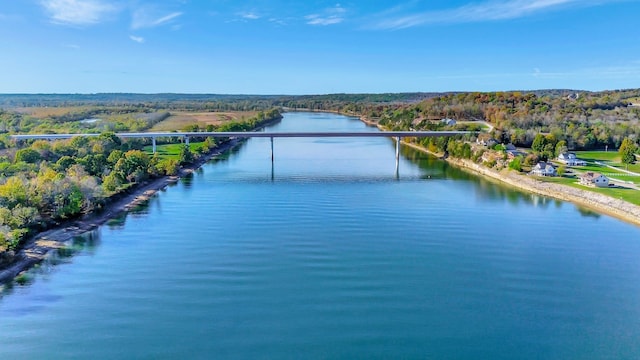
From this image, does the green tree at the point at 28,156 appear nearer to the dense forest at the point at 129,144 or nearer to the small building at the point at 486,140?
the dense forest at the point at 129,144

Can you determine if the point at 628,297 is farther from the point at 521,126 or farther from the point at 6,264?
the point at 521,126

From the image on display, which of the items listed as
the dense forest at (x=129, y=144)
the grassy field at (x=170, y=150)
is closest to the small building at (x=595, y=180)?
the dense forest at (x=129, y=144)

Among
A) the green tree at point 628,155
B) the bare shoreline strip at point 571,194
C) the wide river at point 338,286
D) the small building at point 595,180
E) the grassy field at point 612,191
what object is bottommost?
the wide river at point 338,286

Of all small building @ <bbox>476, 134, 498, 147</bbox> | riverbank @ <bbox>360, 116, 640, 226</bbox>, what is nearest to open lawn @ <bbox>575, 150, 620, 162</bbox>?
small building @ <bbox>476, 134, 498, 147</bbox>

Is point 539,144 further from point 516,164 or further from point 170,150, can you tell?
point 170,150

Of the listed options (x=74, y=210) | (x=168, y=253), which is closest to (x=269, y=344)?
(x=168, y=253)
